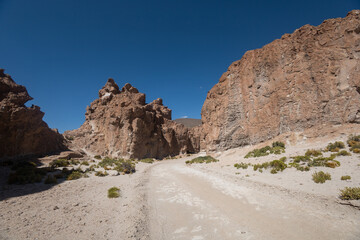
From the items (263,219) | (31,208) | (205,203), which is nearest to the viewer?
(263,219)

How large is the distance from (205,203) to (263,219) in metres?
2.47

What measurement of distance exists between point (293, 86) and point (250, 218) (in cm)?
2002

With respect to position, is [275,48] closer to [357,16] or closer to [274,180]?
[357,16]

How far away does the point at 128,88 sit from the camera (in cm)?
5450

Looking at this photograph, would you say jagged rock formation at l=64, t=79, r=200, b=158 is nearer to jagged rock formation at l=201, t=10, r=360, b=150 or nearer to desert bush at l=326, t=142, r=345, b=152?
jagged rock formation at l=201, t=10, r=360, b=150

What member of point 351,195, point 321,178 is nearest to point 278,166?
point 321,178

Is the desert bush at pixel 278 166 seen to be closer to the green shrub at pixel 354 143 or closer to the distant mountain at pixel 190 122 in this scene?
the green shrub at pixel 354 143

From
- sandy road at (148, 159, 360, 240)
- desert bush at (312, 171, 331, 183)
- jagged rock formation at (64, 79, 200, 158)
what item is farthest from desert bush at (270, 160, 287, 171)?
jagged rock formation at (64, 79, 200, 158)

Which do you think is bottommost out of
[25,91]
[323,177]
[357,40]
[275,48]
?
[323,177]

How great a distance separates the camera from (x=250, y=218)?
17.1 feet

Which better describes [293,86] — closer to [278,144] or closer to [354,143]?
[278,144]

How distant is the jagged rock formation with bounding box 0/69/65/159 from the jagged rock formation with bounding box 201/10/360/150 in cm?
2748

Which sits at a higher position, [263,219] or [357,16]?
[357,16]

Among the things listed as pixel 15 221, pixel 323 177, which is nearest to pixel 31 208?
pixel 15 221
